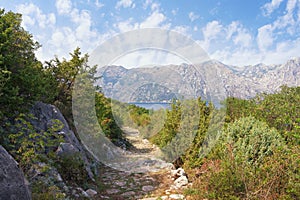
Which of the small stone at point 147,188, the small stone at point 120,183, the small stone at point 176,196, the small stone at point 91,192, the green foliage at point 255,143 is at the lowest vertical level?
the small stone at point 147,188

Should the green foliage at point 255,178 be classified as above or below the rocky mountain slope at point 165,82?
below

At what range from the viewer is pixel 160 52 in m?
7.47

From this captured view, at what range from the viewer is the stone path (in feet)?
18.9

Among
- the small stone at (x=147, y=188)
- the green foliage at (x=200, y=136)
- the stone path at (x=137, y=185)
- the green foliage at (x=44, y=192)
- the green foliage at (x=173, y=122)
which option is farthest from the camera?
the green foliage at (x=173, y=122)

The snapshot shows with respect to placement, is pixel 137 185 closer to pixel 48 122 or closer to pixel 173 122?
pixel 173 122

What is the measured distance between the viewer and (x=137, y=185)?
6.75 meters

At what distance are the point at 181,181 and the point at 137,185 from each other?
133 centimetres

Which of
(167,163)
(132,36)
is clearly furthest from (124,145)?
(132,36)

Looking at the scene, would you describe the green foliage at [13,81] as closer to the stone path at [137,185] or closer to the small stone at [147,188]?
the stone path at [137,185]

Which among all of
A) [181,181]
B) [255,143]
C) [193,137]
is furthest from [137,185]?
[255,143]

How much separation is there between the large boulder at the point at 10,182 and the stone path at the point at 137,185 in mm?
3041

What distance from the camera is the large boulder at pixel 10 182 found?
2596 mm

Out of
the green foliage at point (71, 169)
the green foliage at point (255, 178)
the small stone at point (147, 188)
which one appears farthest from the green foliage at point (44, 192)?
the small stone at point (147, 188)

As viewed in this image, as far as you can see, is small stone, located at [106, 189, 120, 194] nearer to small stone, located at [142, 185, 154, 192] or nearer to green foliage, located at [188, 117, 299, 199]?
small stone, located at [142, 185, 154, 192]
